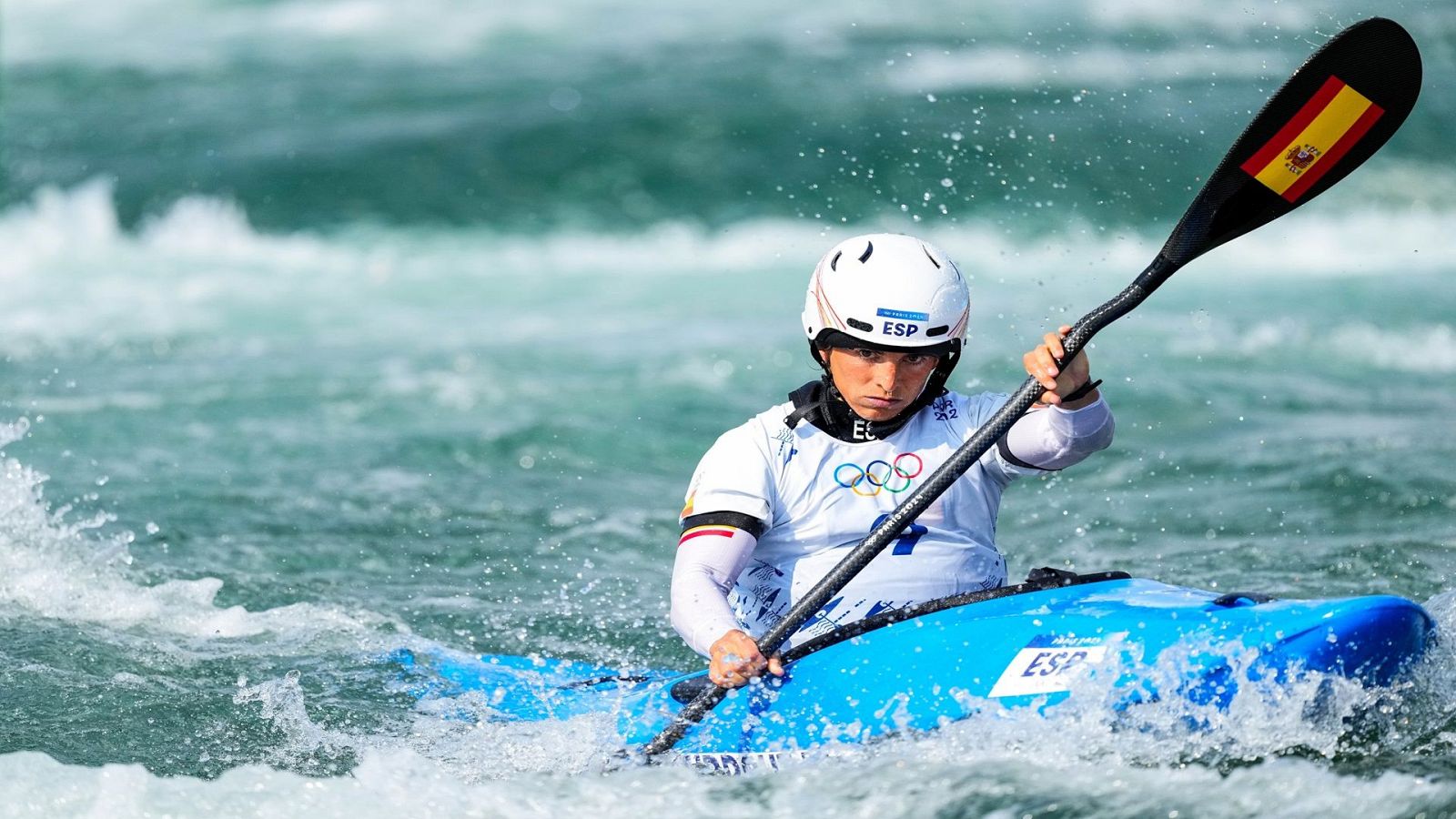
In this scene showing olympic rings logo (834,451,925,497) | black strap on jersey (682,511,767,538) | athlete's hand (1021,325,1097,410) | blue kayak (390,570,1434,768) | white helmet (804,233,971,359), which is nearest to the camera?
blue kayak (390,570,1434,768)

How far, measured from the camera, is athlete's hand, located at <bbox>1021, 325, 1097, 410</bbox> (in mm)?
3918

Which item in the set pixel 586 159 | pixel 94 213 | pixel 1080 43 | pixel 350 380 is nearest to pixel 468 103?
pixel 586 159

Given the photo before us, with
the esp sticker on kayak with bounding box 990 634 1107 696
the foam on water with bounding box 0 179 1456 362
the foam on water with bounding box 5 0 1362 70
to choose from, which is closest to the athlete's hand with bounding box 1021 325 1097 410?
the esp sticker on kayak with bounding box 990 634 1107 696

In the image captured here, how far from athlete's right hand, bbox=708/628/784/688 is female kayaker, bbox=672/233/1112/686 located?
0.12m

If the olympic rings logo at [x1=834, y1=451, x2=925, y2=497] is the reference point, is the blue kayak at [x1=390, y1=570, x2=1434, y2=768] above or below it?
below

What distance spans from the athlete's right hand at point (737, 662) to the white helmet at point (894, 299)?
0.82 m

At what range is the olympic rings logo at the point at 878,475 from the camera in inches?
170

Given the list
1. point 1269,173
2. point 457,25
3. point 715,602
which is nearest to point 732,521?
point 715,602

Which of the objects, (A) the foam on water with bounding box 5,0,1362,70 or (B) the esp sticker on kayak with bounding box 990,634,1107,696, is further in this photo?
(A) the foam on water with bounding box 5,0,1362,70

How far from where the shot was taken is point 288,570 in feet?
22.4

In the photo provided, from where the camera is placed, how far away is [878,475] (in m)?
4.32

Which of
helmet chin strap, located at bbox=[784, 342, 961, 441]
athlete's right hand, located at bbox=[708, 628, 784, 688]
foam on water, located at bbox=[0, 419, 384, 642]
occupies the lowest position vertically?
athlete's right hand, located at bbox=[708, 628, 784, 688]

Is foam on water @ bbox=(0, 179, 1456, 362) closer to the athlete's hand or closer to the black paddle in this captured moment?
the black paddle

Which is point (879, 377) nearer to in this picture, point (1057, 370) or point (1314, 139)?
point (1057, 370)
